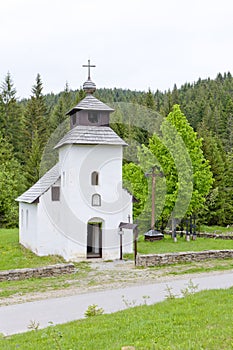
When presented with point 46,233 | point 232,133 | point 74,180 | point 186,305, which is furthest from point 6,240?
point 232,133

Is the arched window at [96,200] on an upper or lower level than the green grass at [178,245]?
upper

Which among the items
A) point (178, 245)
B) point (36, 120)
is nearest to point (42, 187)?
point (178, 245)

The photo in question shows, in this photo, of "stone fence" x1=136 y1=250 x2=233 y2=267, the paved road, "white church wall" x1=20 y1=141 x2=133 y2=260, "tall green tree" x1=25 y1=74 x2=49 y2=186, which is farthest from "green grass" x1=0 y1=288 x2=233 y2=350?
"tall green tree" x1=25 y1=74 x2=49 y2=186

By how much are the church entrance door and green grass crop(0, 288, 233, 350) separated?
10723 millimetres

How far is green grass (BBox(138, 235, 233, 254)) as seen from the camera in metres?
20.9

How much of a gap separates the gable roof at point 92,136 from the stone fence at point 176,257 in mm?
5320

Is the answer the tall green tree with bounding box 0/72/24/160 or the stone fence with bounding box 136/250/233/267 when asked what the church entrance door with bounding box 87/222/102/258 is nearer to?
the stone fence with bounding box 136/250/233/267

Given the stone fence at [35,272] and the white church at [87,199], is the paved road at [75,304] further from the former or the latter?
the white church at [87,199]

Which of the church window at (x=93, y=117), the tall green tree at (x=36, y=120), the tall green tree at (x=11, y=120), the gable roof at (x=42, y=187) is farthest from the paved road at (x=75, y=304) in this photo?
the tall green tree at (x=11, y=120)

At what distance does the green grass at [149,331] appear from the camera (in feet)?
21.2

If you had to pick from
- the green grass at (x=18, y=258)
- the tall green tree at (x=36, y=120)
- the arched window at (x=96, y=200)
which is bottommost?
the green grass at (x=18, y=258)

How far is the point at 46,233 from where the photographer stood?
66.8ft

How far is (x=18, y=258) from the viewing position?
1888 centimetres

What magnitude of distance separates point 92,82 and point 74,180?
5360mm
